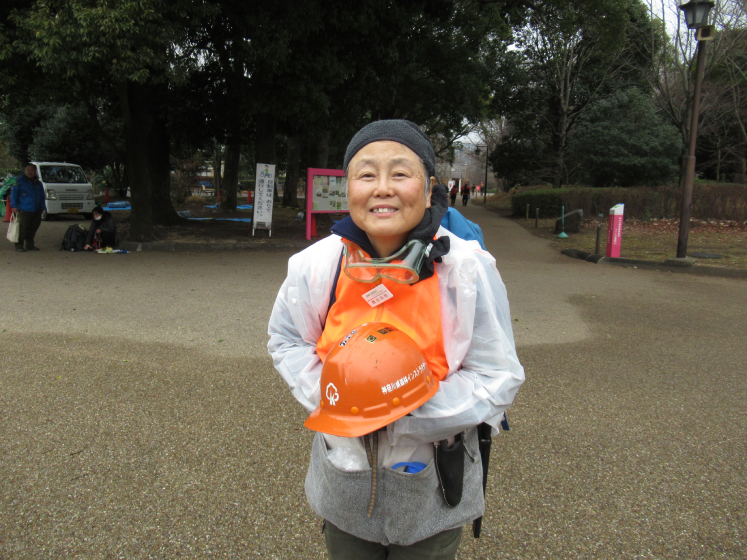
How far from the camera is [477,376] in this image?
1560mm

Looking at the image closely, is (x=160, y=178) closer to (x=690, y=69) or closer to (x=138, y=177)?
(x=138, y=177)

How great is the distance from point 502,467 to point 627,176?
74.6 ft

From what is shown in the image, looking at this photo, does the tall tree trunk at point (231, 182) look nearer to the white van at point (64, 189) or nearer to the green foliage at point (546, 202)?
the white van at point (64, 189)

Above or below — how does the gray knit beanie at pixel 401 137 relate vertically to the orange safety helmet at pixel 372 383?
above

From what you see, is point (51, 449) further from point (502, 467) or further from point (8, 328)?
point (8, 328)

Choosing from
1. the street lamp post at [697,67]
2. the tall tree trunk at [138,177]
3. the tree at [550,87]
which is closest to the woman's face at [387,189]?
the street lamp post at [697,67]

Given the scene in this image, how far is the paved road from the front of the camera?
2719 millimetres

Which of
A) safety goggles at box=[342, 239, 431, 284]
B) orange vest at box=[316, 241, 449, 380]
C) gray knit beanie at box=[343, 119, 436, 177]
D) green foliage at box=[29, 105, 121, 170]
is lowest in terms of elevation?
orange vest at box=[316, 241, 449, 380]

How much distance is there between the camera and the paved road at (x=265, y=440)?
2.72 m

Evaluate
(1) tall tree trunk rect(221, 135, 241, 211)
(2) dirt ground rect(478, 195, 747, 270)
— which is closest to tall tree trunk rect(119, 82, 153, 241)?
(1) tall tree trunk rect(221, 135, 241, 211)

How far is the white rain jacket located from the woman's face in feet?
0.46

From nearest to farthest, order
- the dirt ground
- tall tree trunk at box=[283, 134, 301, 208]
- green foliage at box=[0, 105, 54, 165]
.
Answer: the dirt ground → tall tree trunk at box=[283, 134, 301, 208] → green foliage at box=[0, 105, 54, 165]

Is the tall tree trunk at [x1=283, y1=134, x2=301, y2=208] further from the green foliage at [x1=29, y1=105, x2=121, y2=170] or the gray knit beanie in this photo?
the gray knit beanie

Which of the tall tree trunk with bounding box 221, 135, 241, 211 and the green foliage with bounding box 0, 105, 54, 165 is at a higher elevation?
the green foliage with bounding box 0, 105, 54, 165
